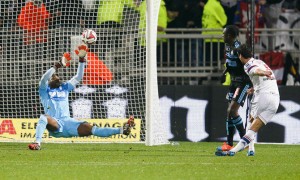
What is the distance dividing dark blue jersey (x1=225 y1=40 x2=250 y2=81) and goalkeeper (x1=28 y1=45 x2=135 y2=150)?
1940 mm

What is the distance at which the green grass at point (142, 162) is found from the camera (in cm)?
1410

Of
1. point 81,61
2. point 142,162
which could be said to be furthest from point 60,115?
point 142,162

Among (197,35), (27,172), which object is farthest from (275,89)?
(197,35)

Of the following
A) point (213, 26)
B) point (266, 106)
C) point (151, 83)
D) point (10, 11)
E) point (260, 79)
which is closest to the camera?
point (266, 106)

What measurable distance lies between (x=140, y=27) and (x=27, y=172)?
7.86 meters

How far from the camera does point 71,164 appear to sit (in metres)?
15.8

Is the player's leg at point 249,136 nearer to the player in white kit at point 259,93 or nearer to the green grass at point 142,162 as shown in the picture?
the player in white kit at point 259,93

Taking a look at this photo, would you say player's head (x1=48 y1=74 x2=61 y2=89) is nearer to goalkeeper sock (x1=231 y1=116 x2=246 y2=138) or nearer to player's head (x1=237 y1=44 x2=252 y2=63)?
goalkeeper sock (x1=231 y1=116 x2=246 y2=138)

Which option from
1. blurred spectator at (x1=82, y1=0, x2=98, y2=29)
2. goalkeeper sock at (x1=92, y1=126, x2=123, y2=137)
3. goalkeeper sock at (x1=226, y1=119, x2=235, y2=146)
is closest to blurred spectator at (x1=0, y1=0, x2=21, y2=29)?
blurred spectator at (x1=82, y1=0, x2=98, y2=29)

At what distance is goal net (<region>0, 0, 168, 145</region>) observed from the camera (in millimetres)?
21953

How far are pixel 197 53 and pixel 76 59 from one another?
112 inches

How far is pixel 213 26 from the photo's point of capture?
24.6 metres

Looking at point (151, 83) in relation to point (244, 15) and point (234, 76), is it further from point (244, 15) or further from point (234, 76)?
point (244, 15)

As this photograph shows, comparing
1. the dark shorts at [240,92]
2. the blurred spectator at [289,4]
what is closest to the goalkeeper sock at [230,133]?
the dark shorts at [240,92]
